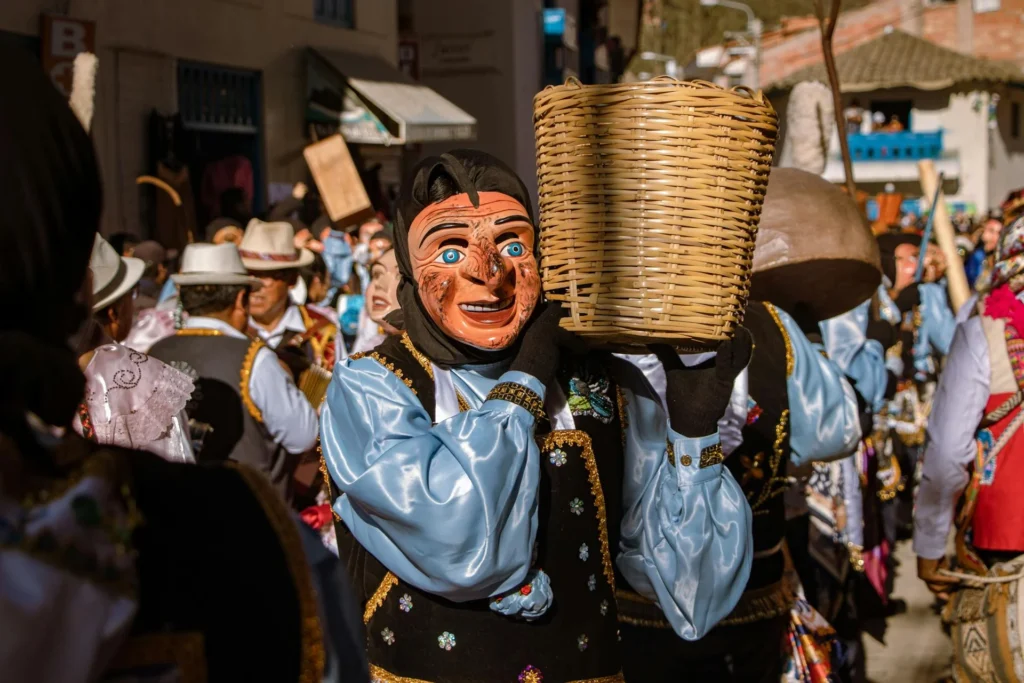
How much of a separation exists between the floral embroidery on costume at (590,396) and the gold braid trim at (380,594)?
56 cm

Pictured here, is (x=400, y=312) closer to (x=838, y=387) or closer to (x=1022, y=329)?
(x=838, y=387)

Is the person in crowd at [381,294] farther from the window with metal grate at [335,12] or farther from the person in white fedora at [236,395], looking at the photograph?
the window with metal grate at [335,12]

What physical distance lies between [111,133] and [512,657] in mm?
8772

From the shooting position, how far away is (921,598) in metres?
7.27

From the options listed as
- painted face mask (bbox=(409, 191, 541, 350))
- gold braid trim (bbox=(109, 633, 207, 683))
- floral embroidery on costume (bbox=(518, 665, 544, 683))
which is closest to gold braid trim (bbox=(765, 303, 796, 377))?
painted face mask (bbox=(409, 191, 541, 350))

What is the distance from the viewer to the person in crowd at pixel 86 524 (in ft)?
3.83

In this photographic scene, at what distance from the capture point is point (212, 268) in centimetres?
516

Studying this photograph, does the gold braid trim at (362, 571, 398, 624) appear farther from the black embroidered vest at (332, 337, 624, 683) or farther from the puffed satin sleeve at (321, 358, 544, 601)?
the puffed satin sleeve at (321, 358, 544, 601)

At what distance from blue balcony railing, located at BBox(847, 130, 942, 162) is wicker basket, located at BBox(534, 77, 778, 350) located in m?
35.7

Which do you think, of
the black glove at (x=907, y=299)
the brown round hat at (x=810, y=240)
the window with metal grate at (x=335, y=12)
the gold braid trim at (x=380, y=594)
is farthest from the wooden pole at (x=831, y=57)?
the window with metal grate at (x=335, y=12)

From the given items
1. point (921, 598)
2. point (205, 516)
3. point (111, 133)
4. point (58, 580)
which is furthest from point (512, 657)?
point (111, 133)

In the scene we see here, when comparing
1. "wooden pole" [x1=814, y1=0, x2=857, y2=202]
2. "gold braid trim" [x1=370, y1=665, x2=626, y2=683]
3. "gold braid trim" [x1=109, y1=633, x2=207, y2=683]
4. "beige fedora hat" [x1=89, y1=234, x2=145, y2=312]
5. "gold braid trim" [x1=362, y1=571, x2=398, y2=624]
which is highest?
"wooden pole" [x1=814, y1=0, x2=857, y2=202]

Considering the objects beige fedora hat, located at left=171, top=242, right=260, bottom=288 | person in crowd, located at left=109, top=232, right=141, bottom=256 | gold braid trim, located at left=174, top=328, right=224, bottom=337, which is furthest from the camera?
person in crowd, located at left=109, top=232, right=141, bottom=256

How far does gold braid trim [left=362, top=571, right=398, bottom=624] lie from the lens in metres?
2.72
